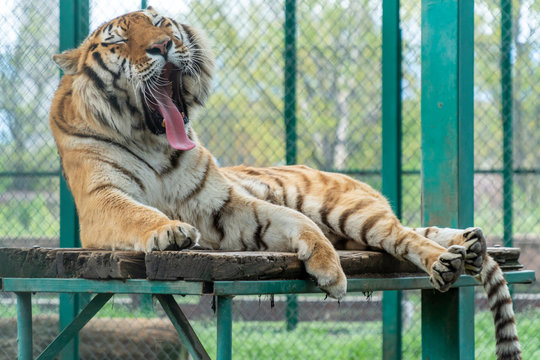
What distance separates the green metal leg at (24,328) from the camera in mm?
2367

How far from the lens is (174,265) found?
1.87m

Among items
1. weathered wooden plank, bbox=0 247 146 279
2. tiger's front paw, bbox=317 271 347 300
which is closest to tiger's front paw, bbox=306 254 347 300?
tiger's front paw, bbox=317 271 347 300

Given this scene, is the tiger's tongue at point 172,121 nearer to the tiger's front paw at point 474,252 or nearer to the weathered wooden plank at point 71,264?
the weathered wooden plank at point 71,264

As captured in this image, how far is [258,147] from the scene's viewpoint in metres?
5.15

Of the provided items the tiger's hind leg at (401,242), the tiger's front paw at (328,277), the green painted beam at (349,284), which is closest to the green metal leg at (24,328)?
the green painted beam at (349,284)

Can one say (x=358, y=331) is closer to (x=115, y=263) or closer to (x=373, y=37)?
(x=373, y=37)

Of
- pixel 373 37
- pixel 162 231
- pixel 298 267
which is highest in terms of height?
pixel 373 37

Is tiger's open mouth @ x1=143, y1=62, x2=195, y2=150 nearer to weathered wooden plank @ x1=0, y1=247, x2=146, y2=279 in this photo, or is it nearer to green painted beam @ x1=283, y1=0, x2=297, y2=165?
weathered wooden plank @ x1=0, y1=247, x2=146, y2=279

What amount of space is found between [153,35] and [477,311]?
402 centimetres

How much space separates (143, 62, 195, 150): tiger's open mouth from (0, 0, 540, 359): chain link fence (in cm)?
167

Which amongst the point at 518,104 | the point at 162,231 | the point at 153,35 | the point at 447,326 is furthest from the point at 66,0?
the point at 518,104

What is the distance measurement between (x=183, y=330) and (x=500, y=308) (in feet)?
3.78

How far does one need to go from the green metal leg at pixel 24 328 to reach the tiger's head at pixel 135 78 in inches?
27.6

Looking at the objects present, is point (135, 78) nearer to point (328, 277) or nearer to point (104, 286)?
point (104, 286)
